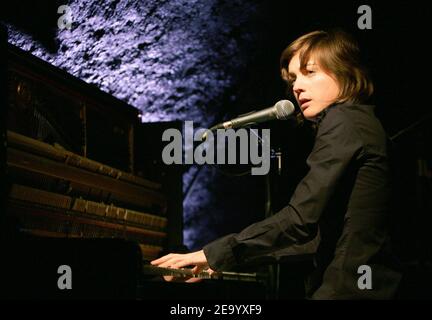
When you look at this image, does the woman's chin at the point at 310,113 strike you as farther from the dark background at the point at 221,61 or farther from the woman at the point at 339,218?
the dark background at the point at 221,61

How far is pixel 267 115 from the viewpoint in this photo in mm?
2914

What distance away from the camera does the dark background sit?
407cm

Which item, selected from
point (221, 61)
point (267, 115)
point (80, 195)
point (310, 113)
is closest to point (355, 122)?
point (310, 113)

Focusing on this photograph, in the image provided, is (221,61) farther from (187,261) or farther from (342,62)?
(187,261)

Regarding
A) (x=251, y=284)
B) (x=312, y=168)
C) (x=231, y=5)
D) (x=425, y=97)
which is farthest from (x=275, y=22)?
(x=312, y=168)

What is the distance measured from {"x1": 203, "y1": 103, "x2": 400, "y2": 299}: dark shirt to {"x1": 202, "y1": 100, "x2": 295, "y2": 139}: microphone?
80cm

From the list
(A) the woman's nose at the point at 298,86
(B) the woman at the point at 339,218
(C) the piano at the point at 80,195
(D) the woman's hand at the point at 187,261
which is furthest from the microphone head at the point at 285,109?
(D) the woman's hand at the point at 187,261

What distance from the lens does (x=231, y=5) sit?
5004 millimetres

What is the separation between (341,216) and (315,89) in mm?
527

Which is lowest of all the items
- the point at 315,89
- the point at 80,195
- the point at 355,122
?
the point at 80,195

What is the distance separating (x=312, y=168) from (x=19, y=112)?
5.30 ft

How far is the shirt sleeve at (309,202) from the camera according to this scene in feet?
6.21
